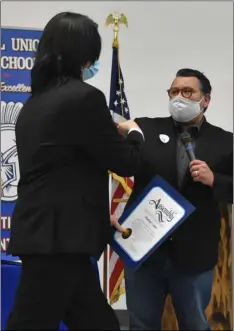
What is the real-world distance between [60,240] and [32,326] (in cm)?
24

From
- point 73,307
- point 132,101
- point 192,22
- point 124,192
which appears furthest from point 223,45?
point 73,307

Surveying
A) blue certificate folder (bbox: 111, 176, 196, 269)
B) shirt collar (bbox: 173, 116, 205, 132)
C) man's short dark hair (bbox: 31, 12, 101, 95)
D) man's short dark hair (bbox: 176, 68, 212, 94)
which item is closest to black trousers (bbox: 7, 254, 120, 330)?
blue certificate folder (bbox: 111, 176, 196, 269)

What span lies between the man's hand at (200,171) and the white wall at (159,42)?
1.69 m

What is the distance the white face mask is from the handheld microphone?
0.34 feet

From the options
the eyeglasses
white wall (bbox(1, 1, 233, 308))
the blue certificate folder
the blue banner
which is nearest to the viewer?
the blue certificate folder

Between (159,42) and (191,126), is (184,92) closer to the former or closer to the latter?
(191,126)

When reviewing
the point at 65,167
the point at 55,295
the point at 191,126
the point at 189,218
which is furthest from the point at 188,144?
the point at 55,295

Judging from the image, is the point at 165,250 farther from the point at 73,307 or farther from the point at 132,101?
the point at 132,101

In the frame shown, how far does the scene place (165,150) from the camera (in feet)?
Result: 5.91

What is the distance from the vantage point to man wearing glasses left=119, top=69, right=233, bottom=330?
1739 mm

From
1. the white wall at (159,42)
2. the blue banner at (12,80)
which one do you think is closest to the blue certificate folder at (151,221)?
the blue banner at (12,80)

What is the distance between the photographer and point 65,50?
128 centimetres

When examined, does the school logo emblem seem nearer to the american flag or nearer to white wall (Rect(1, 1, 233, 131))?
the american flag

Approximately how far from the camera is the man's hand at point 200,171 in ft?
5.42
